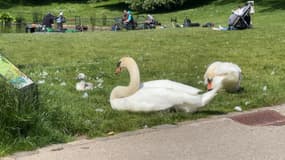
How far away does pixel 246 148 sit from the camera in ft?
20.3

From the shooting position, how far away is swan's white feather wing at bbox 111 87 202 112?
23.7ft

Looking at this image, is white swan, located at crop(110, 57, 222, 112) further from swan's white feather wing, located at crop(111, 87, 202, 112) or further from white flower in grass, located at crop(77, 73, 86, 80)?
white flower in grass, located at crop(77, 73, 86, 80)

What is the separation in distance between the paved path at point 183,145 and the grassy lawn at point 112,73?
0.25 metres

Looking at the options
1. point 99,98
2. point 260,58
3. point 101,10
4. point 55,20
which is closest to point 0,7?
point 101,10

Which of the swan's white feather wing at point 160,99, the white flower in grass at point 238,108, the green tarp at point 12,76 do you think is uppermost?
the green tarp at point 12,76

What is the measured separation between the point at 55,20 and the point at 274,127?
29892 millimetres

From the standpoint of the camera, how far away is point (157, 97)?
7246mm

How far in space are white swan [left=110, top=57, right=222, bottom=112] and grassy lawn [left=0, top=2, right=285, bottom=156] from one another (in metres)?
0.12

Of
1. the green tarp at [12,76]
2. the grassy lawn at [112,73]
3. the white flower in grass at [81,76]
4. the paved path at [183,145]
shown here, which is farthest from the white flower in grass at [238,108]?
the white flower in grass at [81,76]

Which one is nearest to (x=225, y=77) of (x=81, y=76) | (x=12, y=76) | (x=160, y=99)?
(x=160, y=99)

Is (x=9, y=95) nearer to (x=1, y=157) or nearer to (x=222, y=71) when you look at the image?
(x=1, y=157)

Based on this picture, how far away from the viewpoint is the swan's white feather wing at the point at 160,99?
724 centimetres

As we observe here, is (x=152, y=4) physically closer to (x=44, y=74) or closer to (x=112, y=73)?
(x=112, y=73)

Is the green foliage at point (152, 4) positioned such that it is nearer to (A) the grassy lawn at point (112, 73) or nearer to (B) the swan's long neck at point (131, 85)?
(A) the grassy lawn at point (112, 73)
